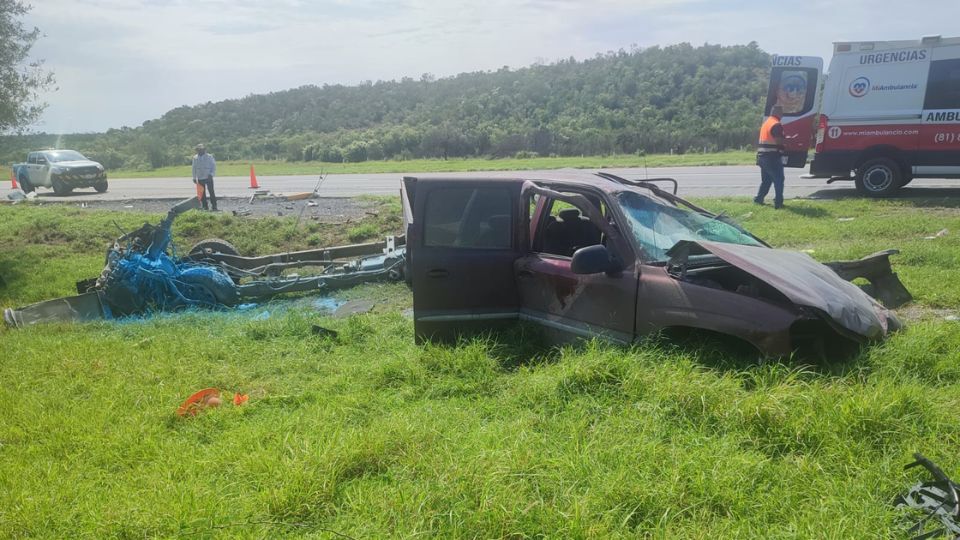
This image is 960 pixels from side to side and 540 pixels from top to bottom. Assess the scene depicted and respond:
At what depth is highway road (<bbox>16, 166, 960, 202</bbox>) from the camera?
45.6 feet

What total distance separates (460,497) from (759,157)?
10.8 metres

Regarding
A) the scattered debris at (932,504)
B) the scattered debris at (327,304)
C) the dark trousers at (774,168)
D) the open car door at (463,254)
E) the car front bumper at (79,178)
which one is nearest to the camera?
the scattered debris at (932,504)

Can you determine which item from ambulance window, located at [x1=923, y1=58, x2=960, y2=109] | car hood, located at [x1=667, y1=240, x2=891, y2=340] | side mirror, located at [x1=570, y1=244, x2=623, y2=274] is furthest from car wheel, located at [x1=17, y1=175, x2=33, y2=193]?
ambulance window, located at [x1=923, y1=58, x2=960, y2=109]

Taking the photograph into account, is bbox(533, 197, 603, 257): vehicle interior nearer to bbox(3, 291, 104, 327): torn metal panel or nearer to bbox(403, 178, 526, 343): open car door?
bbox(403, 178, 526, 343): open car door

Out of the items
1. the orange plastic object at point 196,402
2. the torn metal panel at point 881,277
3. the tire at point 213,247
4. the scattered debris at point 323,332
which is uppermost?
the torn metal panel at point 881,277

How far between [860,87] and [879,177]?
6.29 ft

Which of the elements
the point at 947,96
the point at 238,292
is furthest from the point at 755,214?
the point at 238,292

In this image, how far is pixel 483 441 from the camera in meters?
3.43

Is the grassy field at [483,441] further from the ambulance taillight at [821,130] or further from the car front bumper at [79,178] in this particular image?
the car front bumper at [79,178]

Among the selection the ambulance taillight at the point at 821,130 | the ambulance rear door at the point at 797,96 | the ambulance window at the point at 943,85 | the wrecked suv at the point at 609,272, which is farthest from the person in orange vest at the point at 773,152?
the wrecked suv at the point at 609,272

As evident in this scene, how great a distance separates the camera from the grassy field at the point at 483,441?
280cm

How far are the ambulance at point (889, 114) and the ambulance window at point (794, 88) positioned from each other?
1.84 m

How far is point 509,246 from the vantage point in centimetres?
486

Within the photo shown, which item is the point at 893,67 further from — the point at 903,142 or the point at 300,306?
the point at 300,306
